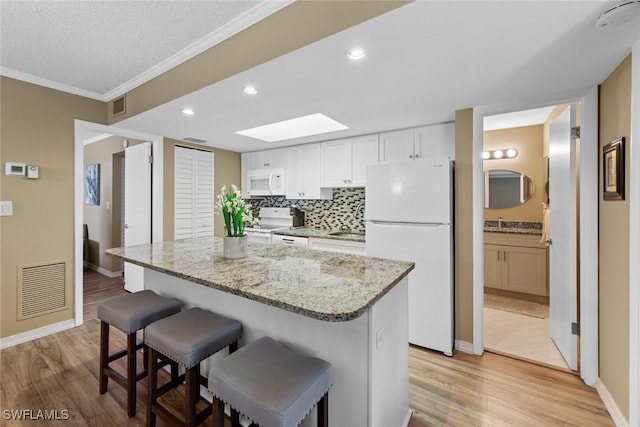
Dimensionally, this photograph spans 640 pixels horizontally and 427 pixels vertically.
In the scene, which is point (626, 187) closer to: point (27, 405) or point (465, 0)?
point (465, 0)

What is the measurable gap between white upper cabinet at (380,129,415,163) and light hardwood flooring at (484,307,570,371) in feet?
6.51

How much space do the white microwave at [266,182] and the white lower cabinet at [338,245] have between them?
1032 millimetres

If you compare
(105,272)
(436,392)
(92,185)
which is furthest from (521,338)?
(92,185)

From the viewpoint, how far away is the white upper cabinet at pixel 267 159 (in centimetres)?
414

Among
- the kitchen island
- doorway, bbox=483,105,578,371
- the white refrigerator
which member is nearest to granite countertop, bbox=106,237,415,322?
the kitchen island

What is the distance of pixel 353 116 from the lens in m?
2.69

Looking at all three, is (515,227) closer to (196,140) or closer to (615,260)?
(615,260)

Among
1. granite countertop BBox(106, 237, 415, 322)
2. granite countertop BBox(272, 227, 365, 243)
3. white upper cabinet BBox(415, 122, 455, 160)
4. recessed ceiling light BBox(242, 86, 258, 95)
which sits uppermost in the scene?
recessed ceiling light BBox(242, 86, 258, 95)

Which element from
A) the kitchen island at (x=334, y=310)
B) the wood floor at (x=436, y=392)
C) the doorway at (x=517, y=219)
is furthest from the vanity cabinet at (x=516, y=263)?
the kitchen island at (x=334, y=310)

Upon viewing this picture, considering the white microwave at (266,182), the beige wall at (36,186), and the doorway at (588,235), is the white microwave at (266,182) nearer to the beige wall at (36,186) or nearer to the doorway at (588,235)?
the beige wall at (36,186)

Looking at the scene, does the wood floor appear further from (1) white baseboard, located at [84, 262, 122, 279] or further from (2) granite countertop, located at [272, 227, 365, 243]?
(1) white baseboard, located at [84, 262, 122, 279]

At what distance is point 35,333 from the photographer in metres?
2.66

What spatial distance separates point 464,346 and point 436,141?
1970 millimetres

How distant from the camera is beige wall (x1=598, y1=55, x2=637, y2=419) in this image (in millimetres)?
1594
